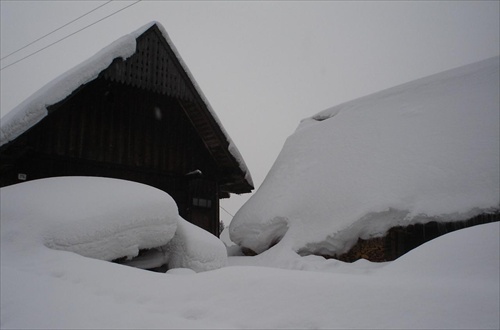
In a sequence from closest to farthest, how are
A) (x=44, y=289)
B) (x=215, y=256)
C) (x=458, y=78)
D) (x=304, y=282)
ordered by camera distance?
(x=304, y=282) < (x=44, y=289) < (x=215, y=256) < (x=458, y=78)

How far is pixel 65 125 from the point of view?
7.89 metres

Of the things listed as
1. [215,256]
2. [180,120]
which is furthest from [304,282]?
[180,120]

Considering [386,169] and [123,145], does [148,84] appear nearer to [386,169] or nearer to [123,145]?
[123,145]

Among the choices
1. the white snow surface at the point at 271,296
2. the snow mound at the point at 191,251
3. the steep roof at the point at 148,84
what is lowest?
the snow mound at the point at 191,251

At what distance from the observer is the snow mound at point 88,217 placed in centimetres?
420

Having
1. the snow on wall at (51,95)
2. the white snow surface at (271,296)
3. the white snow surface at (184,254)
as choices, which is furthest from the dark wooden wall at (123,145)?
the white snow surface at (271,296)

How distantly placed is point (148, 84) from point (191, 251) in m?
4.26

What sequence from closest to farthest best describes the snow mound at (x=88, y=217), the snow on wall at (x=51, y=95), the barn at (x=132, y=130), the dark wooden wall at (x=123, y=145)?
1. the snow mound at (x=88, y=217)
2. the snow on wall at (x=51, y=95)
3. the barn at (x=132, y=130)
4. the dark wooden wall at (x=123, y=145)

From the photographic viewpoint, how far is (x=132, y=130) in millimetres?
8977

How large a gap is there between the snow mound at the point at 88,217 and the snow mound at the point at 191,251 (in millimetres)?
382

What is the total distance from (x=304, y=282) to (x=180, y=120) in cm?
791

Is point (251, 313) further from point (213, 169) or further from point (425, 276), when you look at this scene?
point (213, 169)

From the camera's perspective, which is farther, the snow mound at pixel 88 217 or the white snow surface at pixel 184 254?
the white snow surface at pixel 184 254

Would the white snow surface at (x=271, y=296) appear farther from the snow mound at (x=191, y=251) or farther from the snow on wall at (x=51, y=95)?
the snow on wall at (x=51, y=95)
